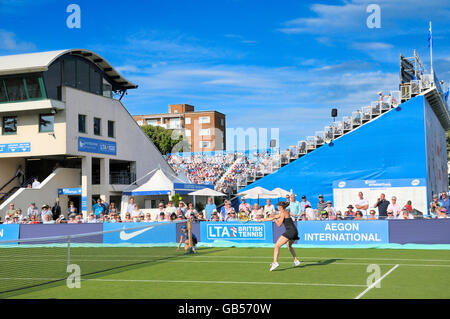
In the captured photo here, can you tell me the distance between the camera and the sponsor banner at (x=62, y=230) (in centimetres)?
2658

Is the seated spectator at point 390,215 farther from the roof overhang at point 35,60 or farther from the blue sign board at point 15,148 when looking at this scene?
the blue sign board at point 15,148

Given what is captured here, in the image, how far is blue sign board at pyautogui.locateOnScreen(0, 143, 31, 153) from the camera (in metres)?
37.7

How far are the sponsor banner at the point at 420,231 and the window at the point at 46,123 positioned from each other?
24701 mm

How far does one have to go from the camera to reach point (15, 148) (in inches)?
1496

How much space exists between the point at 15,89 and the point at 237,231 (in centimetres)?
2111

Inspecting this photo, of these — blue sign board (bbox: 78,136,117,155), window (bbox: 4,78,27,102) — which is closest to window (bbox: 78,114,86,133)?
blue sign board (bbox: 78,136,117,155)

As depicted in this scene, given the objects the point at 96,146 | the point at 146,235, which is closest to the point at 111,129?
the point at 96,146

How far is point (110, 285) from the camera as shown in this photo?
12.9 meters

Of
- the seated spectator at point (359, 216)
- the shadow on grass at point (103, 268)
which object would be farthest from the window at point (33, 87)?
the seated spectator at point (359, 216)

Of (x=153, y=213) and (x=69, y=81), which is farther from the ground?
(x=69, y=81)

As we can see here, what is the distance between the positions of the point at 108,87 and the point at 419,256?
30491 millimetres

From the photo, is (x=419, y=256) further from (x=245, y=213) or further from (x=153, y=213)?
(x=153, y=213)
